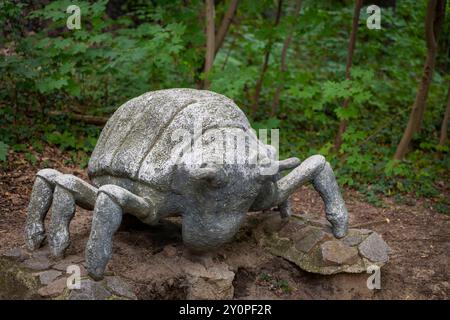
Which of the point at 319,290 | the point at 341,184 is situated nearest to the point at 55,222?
the point at 319,290

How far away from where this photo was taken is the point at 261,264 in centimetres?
442

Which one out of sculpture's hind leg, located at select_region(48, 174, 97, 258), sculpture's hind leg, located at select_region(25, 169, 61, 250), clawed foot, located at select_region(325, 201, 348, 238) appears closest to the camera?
sculpture's hind leg, located at select_region(48, 174, 97, 258)

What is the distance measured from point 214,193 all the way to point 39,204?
55.1 inches

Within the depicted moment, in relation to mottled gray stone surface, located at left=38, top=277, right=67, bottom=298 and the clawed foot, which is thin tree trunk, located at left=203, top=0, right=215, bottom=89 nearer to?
the clawed foot

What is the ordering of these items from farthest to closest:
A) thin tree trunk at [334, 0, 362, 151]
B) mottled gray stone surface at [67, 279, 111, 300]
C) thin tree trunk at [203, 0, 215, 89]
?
1. thin tree trunk at [203, 0, 215, 89]
2. thin tree trunk at [334, 0, 362, 151]
3. mottled gray stone surface at [67, 279, 111, 300]

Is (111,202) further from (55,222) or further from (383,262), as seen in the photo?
(383,262)

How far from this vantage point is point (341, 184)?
672 cm

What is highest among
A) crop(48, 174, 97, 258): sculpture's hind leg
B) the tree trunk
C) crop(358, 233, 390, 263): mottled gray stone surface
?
the tree trunk

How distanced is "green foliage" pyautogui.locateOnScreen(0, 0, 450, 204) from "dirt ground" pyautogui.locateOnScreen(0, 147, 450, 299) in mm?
842

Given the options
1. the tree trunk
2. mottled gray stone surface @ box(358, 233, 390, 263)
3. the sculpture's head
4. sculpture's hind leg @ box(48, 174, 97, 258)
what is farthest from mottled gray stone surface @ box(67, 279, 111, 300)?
the tree trunk

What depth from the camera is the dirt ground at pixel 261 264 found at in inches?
160

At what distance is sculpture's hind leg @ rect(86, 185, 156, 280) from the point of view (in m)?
3.56
